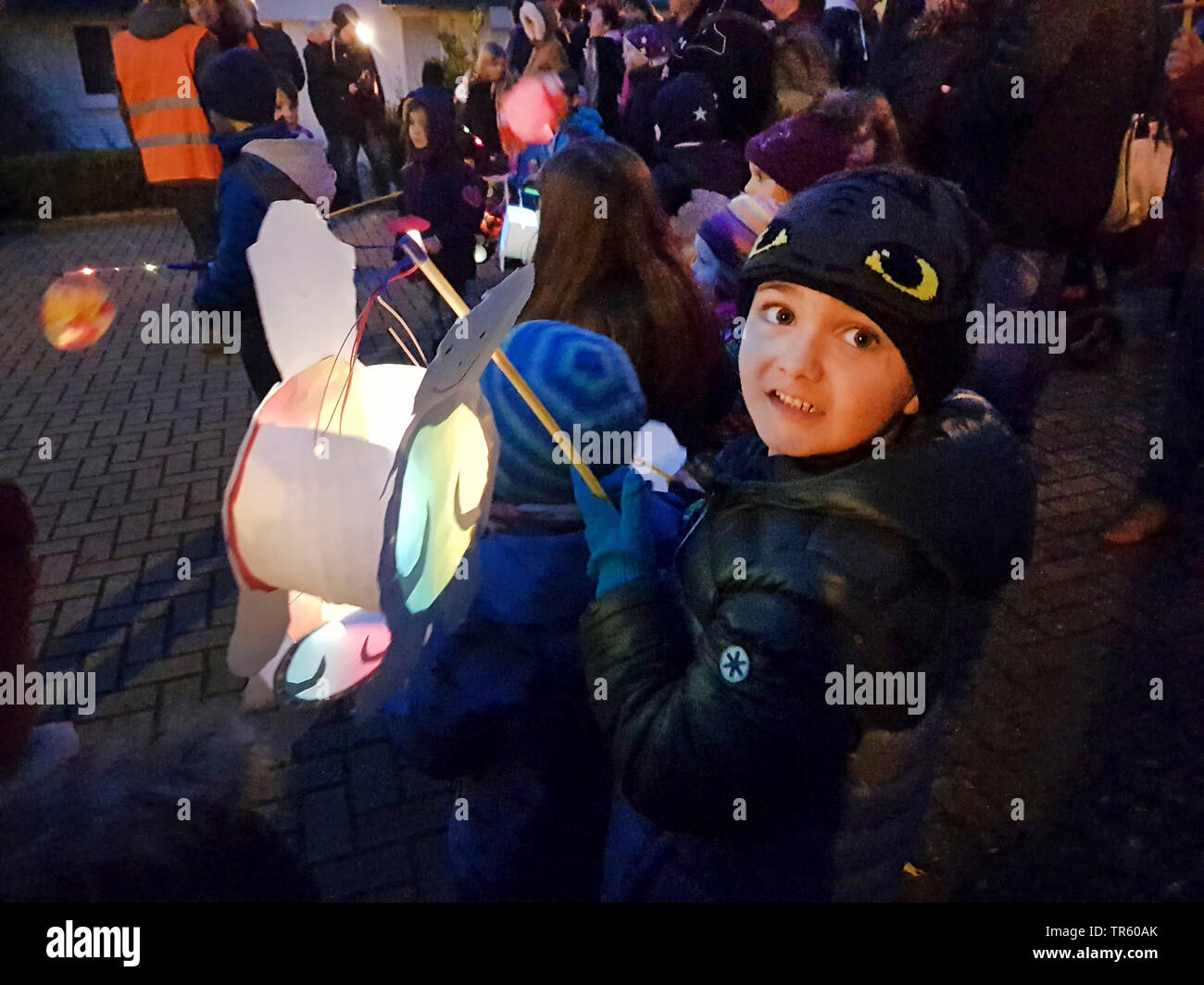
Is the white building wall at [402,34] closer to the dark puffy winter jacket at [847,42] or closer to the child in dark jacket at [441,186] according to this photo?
the dark puffy winter jacket at [847,42]

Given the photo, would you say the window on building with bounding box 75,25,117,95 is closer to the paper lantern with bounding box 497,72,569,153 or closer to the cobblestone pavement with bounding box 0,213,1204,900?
the cobblestone pavement with bounding box 0,213,1204,900

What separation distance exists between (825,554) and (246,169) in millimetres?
2936

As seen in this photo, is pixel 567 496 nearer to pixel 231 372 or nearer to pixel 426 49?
pixel 231 372

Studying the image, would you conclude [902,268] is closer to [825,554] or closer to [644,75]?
[825,554]

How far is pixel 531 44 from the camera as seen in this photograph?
686cm

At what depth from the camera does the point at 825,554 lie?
117 centimetres

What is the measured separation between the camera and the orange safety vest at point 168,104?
536 centimetres

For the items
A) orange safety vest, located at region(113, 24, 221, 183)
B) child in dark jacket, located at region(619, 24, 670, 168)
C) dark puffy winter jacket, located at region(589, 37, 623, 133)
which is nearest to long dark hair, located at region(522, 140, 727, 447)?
child in dark jacket, located at region(619, 24, 670, 168)

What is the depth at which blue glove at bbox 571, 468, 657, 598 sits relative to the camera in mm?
1326

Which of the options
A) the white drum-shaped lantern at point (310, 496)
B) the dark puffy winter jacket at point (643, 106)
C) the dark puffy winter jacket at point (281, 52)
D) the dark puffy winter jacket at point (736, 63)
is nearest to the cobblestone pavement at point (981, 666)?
the white drum-shaped lantern at point (310, 496)

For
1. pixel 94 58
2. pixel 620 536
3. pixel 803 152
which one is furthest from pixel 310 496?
pixel 94 58

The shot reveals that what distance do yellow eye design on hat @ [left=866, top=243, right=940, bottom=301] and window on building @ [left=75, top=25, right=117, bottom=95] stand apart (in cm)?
1646
